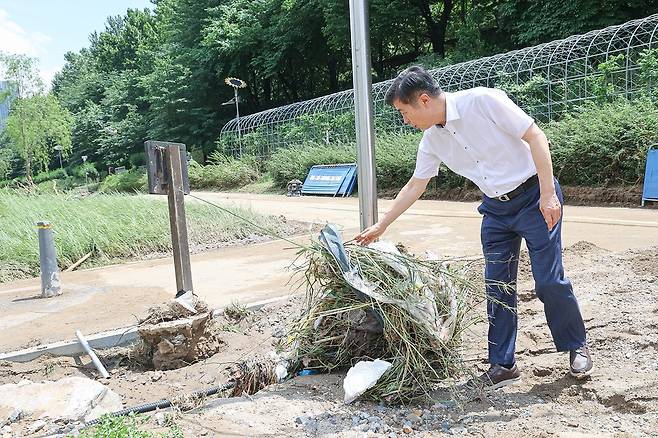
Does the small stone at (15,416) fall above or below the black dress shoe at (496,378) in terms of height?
below

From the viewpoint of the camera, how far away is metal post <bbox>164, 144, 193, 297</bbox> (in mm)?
4445

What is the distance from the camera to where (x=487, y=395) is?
2.85 m

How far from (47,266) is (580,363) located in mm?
5159

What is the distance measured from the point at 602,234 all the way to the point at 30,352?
20.5 feet

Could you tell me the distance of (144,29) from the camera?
62.6 metres

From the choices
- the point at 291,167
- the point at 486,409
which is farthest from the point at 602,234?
the point at 291,167

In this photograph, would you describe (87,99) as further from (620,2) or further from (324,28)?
(620,2)

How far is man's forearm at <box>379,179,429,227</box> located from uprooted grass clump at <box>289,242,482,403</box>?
147mm

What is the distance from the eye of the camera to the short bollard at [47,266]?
19.7ft

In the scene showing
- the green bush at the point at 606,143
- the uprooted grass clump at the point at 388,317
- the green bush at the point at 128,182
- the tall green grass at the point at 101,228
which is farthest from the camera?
the green bush at the point at 128,182

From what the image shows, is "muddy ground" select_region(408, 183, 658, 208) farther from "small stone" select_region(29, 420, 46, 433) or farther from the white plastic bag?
"small stone" select_region(29, 420, 46, 433)

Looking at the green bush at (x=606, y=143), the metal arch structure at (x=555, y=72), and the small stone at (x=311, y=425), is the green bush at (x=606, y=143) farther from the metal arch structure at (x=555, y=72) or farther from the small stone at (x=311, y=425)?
the small stone at (x=311, y=425)

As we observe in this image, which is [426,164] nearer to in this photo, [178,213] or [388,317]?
[388,317]

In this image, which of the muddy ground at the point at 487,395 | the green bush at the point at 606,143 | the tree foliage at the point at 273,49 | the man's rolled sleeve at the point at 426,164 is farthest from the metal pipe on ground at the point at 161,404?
the tree foliage at the point at 273,49
